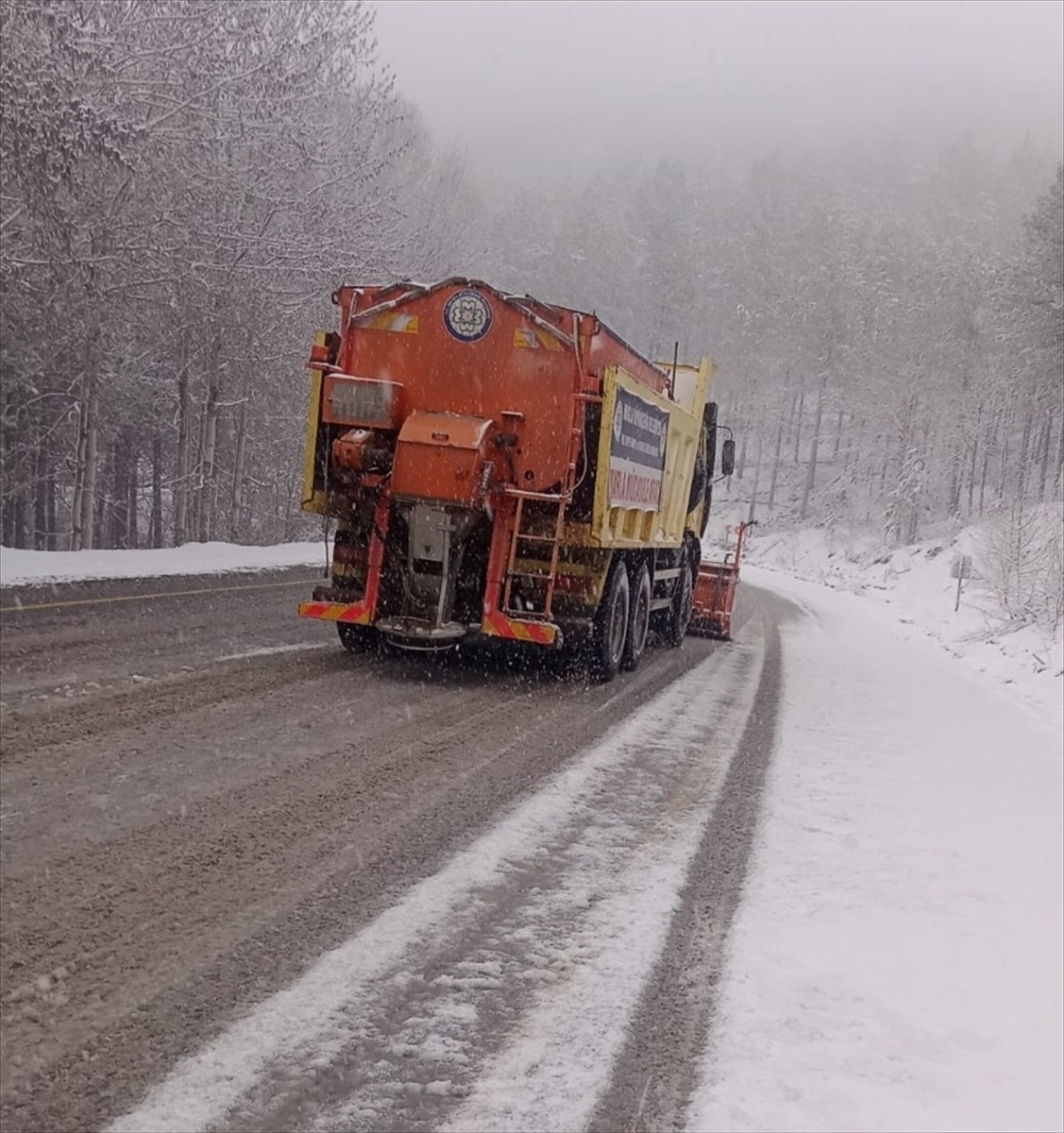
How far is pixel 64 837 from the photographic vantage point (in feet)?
13.5

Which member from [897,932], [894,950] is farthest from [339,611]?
[894,950]

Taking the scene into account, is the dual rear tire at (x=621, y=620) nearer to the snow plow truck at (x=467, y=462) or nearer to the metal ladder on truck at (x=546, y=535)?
the snow plow truck at (x=467, y=462)

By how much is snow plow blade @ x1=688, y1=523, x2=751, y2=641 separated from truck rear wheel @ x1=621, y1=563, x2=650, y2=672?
4371 mm

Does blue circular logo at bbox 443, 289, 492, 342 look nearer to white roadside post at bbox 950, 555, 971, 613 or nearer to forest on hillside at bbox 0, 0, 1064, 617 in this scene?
forest on hillside at bbox 0, 0, 1064, 617

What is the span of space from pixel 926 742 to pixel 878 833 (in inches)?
128

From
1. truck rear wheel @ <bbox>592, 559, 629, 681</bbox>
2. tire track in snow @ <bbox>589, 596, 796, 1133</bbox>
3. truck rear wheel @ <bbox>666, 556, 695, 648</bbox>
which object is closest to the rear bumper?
truck rear wheel @ <bbox>592, 559, 629, 681</bbox>

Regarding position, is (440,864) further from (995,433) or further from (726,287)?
(726,287)

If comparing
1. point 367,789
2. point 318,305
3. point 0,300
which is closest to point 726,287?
point 318,305

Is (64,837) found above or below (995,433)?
below

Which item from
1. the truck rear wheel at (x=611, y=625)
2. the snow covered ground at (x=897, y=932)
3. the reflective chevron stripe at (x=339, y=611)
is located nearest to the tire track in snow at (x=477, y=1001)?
the snow covered ground at (x=897, y=932)

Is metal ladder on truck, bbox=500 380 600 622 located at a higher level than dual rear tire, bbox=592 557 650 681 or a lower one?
higher

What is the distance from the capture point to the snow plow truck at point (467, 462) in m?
8.28

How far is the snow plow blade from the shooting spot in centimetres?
1511

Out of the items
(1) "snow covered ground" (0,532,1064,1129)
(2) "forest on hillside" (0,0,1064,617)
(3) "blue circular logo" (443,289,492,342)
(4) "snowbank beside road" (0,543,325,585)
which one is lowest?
(1) "snow covered ground" (0,532,1064,1129)
